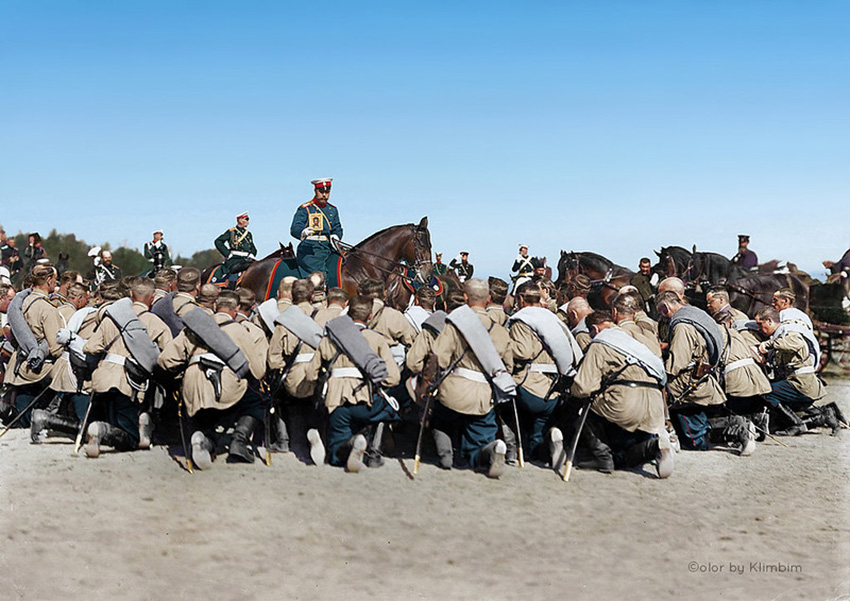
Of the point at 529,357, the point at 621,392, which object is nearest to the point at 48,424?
the point at 529,357

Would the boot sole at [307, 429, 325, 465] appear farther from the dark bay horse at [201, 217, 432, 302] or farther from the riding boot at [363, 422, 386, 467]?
the dark bay horse at [201, 217, 432, 302]

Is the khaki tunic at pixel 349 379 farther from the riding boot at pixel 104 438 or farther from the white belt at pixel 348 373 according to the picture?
the riding boot at pixel 104 438

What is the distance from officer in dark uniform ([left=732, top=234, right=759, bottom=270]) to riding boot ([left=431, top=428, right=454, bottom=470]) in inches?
478

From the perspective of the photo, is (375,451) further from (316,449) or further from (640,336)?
(640,336)

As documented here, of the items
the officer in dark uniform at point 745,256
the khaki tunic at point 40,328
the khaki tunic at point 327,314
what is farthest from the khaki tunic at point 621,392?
the officer in dark uniform at point 745,256

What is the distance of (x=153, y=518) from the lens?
5582 mm

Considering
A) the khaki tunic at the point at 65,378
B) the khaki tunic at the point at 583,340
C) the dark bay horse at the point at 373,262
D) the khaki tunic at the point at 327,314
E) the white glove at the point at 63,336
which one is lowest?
the khaki tunic at the point at 65,378

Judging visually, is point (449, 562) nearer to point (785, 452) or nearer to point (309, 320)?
point (309, 320)

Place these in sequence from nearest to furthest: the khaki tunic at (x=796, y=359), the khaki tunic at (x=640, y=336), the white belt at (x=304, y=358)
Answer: the khaki tunic at (x=640, y=336)
the white belt at (x=304, y=358)
the khaki tunic at (x=796, y=359)

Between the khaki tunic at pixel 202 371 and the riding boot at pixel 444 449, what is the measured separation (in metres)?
→ 1.63

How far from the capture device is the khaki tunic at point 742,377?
7.96 m

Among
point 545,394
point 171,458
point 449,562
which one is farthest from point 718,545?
point 171,458

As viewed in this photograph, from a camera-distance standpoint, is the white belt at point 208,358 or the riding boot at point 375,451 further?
the riding boot at point 375,451

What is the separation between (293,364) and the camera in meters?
7.57
